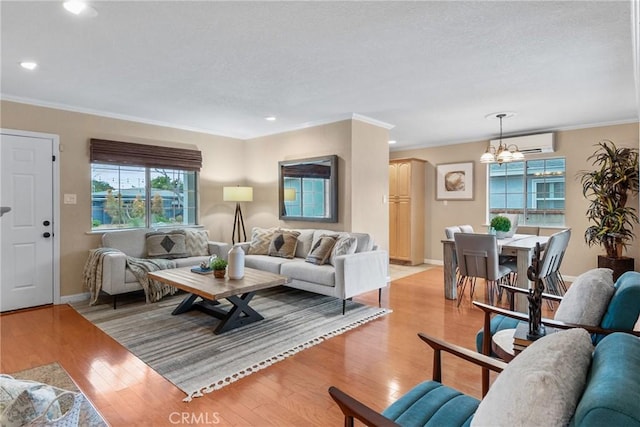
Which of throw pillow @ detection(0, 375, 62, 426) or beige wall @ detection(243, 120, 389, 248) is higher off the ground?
beige wall @ detection(243, 120, 389, 248)

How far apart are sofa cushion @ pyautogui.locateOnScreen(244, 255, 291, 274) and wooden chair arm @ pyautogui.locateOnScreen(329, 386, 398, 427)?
329 cm

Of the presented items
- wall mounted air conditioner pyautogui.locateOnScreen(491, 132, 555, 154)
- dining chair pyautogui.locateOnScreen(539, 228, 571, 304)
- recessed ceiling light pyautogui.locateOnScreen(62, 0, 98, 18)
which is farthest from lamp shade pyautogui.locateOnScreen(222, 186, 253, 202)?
wall mounted air conditioner pyautogui.locateOnScreen(491, 132, 555, 154)

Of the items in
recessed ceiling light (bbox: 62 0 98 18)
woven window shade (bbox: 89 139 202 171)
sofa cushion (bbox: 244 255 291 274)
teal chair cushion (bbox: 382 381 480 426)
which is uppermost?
recessed ceiling light (bbox: 62 0 98 18)

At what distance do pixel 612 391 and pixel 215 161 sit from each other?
601 cm

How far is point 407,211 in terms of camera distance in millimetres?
7133

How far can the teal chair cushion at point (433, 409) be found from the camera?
53.7 inches

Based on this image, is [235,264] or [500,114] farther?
[500,114]

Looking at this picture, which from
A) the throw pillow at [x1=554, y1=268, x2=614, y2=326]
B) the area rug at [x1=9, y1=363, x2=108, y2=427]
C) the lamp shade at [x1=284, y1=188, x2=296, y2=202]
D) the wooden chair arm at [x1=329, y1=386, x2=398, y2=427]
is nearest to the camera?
the wooden chair arm at [x1=329, y1=386, x2=398, y2=427]

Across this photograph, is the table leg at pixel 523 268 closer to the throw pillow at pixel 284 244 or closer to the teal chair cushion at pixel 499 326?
the teal chair cushion at pixel 499 326

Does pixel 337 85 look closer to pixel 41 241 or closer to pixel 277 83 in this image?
pixel 277 83

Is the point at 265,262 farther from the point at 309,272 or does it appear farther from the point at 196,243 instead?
the point at 196,243

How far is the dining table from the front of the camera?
409 cm

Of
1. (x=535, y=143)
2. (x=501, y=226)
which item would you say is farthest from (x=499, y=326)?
(x=535, y=143)

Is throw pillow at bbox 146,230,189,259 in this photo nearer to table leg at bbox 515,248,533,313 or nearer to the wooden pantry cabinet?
the wooden pantry cabinet
